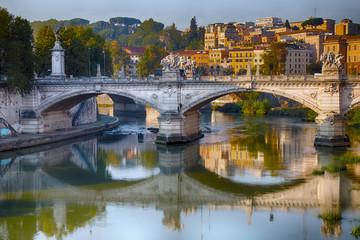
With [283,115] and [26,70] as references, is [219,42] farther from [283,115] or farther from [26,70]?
[26,70]

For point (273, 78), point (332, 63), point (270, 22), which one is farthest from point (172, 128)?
point (270, 22)

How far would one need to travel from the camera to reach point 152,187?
2134cm

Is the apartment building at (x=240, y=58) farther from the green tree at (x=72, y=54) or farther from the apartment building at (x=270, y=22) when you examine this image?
the apartment building at (x=270, y=22)

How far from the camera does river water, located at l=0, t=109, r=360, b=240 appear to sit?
15.6m

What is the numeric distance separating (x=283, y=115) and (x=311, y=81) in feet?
71.7

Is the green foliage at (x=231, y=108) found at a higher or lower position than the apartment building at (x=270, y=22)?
lower

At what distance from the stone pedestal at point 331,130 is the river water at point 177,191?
2.02 ft

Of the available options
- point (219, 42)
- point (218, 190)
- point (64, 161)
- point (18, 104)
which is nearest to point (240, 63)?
point (219, 42)

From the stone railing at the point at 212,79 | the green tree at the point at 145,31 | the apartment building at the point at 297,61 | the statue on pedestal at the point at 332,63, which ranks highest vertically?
the green tree at the point at 145,31

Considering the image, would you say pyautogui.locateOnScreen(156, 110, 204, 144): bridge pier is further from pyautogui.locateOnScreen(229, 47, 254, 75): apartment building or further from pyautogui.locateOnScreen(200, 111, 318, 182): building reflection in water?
pyautogui.locateOnScreen(229, 47, 254, 75): apartment building

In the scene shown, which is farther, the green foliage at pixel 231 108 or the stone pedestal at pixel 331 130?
the green foliage at pixel 231 108

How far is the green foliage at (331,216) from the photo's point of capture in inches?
627

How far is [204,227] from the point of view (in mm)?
15805

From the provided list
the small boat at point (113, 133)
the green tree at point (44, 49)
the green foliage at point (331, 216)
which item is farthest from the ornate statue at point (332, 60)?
the green tree at point (44, 49)
